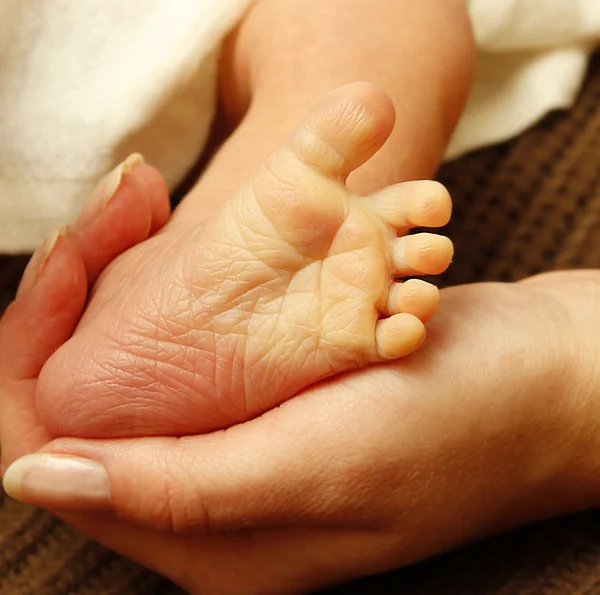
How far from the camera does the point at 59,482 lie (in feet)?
1.68

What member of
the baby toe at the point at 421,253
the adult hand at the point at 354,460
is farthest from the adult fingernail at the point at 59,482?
the baby toe at the point at 421,253

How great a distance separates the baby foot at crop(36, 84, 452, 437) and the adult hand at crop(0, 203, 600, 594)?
1.0 inches

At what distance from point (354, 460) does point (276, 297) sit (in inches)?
4.3

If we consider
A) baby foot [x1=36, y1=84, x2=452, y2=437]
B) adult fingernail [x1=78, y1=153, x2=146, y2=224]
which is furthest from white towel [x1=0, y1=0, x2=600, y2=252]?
baby foot [x1=36, y1=84, x2=452, y2=437]

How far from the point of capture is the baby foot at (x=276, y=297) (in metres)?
0.45

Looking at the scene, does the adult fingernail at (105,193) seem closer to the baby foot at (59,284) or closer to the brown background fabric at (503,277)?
the baby foot at (59,284)

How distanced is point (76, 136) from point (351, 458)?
0.38 m

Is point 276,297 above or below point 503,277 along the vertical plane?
above

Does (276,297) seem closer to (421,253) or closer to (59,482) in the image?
(421,253)

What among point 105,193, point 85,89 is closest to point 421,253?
point 105,193

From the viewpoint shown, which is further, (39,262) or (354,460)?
(39,262)

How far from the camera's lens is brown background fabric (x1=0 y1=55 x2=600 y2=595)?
0.59 meters

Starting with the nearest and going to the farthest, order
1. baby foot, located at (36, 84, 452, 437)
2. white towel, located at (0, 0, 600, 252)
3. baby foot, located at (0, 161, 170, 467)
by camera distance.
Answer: baby foot, located at (36, 84, 452, 437) → baby foot, located at (0, 161, 170, 467) → white towel, located at (0, 0, 600, 252)

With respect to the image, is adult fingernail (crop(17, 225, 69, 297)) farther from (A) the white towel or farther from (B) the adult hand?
(A) the white towel
